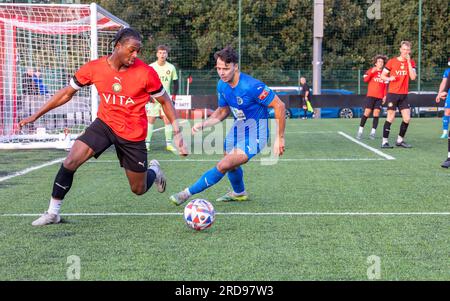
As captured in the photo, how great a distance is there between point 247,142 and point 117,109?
62.7 inches

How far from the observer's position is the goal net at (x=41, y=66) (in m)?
15.7

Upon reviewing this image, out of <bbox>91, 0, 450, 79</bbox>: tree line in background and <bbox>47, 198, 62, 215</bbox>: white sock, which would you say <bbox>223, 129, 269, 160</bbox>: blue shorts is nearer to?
<bbox>47, 198, 62, 215</bbox>: white sock

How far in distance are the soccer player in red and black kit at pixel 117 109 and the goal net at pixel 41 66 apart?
8.57 metres

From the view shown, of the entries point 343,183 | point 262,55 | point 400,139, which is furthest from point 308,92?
point 343,183

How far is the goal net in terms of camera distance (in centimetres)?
1569

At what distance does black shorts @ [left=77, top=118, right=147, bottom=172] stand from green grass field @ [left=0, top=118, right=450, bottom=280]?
556 millimetres

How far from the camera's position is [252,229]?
6.64 m

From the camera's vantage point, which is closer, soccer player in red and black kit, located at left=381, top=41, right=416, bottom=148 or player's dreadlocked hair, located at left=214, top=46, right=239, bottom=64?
player's dreadlocked hair, located at left=214, top=46, right=239, bottom=64

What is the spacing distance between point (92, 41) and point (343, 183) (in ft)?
22.6

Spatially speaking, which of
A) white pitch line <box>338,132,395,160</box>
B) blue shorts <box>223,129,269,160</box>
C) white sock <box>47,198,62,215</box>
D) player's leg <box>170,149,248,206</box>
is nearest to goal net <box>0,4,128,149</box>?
white pitch line <box>338,132,395,160</box>

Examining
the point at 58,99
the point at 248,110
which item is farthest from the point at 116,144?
the point at 248,110

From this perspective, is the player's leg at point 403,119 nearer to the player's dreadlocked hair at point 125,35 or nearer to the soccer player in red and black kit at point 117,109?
the soccer player in red and black kit at point 117,109

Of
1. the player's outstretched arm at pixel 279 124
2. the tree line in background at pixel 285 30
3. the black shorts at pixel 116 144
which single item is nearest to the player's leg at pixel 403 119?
the player's outstretched arm at pixel 279 124
